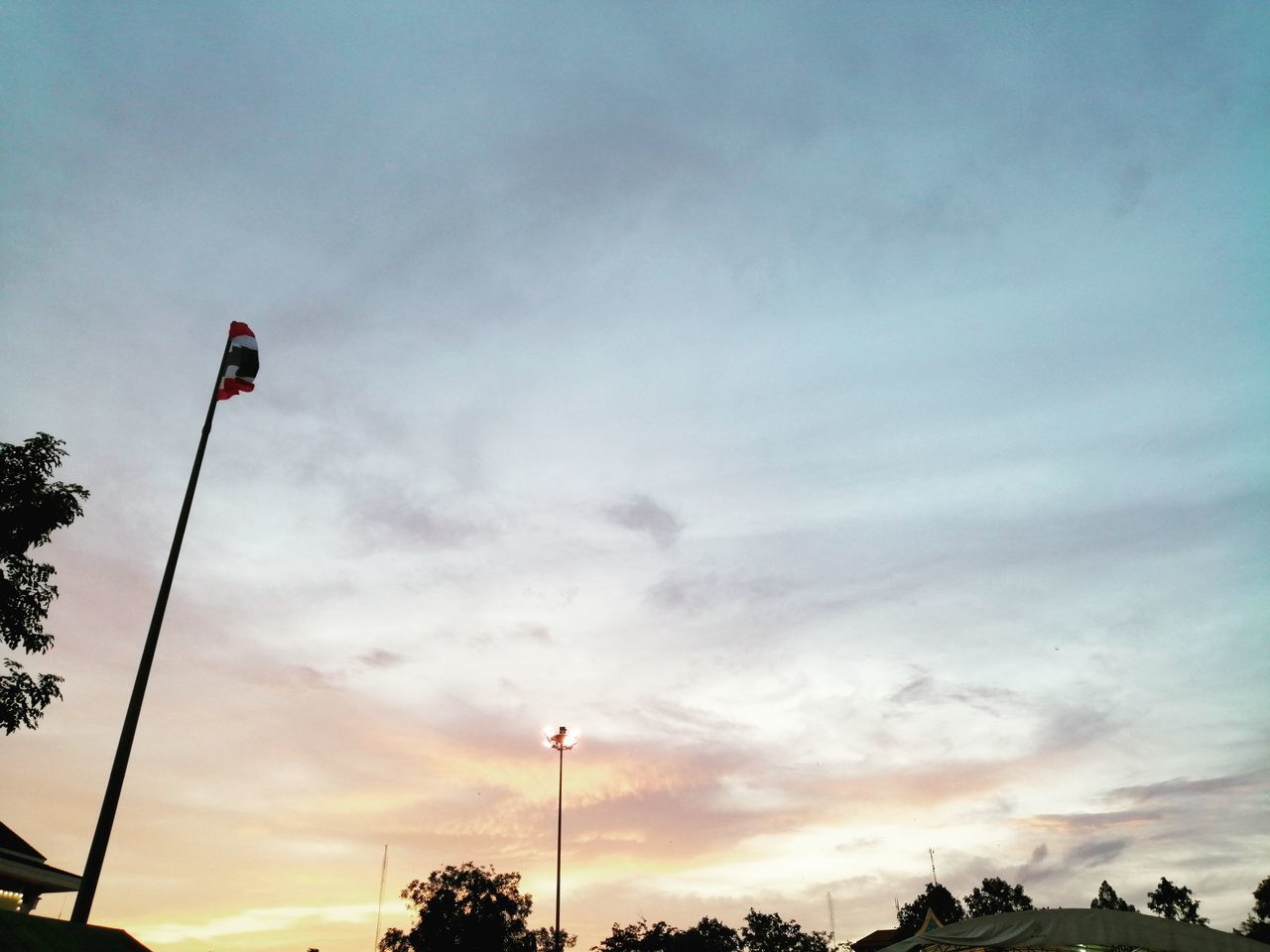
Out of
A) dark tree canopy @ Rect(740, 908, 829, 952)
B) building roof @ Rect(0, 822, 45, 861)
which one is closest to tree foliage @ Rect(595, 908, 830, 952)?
dark tree canopy @ Rect(740, 908, 829, 952)

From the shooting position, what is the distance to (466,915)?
55156mm

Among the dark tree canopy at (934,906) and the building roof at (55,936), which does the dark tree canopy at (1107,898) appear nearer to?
the dark tree canopy at (934,906)

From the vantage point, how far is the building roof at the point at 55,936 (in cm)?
630

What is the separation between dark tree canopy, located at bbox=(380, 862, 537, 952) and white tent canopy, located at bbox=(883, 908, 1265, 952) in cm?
4634

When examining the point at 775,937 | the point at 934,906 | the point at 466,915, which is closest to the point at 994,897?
the point at 934,906

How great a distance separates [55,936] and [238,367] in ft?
32.9

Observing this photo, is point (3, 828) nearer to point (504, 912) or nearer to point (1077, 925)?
point (1077, 925)

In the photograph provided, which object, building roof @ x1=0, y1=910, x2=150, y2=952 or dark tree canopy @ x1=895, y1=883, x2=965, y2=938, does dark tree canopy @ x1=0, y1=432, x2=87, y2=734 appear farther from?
dark tree canopy @ x1=895, y1=883, x2=965, y2=938

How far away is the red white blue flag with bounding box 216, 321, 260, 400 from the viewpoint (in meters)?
14.5

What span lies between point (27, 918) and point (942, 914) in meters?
149

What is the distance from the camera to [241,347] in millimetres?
14680

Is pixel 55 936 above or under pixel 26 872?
under

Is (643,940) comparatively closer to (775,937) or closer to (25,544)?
(775,937)

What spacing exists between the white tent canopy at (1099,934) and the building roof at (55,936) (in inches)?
653
